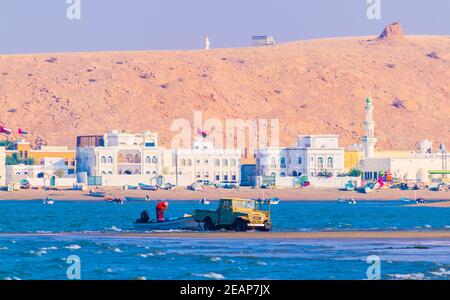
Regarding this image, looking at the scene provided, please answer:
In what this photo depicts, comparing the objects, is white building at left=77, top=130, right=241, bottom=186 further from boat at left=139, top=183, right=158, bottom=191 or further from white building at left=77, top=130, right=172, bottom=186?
boat at left=139, top=183, right=158, bottom=191

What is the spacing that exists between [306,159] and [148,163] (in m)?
22.5

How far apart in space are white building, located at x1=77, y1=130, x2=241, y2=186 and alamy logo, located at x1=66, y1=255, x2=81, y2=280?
5004 inches

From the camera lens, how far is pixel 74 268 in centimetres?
5444

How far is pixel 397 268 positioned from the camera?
5462 cm

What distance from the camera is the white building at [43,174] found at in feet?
621

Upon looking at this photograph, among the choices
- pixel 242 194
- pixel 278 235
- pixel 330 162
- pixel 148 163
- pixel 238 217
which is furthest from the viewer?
pixel 330 162

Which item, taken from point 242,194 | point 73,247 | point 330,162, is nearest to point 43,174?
point 242,194

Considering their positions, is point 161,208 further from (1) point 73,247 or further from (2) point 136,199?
(2) point 136,199

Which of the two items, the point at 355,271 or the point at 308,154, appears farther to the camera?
the point at 308,154

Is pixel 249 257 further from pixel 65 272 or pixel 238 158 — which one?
pixel 238 158

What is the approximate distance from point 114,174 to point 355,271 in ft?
449

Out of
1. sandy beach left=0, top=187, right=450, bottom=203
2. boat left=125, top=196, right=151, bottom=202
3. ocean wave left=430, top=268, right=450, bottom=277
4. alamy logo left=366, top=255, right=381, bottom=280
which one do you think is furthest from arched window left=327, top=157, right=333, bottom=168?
ocean wave left=430, top=268, right=450, bottom=277

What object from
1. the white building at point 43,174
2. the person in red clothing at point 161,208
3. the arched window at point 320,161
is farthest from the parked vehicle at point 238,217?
the arched window at point 320,161
